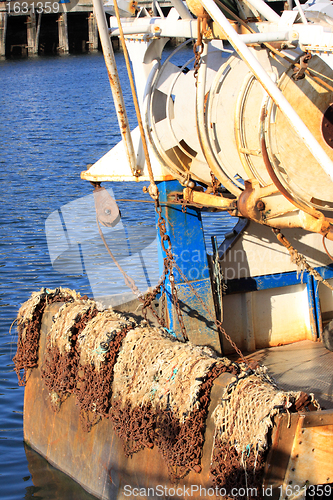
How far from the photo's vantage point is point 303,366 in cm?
614

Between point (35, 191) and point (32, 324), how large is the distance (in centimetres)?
1139

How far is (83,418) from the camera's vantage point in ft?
18.7

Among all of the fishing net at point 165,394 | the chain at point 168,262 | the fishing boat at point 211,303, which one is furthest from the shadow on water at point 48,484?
the chain at point 168,262

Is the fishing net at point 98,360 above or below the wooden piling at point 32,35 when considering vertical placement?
below

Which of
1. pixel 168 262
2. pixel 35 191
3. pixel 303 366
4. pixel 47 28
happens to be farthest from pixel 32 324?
pixel 47 28

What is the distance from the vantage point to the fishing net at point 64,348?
5816 millimetres

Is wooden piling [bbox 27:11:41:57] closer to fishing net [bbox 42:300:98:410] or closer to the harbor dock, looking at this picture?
the harbor dock

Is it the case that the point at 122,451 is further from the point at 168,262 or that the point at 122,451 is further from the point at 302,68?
the point at 302,68

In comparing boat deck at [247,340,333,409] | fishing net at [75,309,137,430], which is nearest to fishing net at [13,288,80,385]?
fishing net at [75,309,137,430]

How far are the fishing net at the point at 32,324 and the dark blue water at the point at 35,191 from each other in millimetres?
1065

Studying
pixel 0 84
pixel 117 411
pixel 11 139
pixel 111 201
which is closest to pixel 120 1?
pixel 111 201
